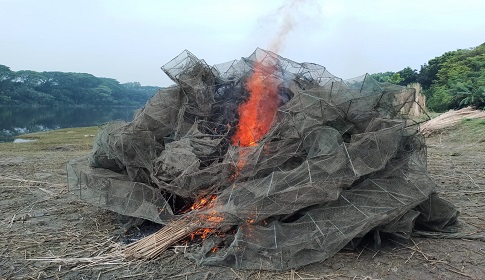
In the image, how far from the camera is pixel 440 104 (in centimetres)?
2328

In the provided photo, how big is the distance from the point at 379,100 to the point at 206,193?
2351 mm

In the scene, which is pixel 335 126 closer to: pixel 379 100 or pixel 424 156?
pixel 379 100

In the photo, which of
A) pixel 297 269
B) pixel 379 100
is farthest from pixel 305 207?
pixel 379 100

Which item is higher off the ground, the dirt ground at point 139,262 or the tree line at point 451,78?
the tree line at point 451,78

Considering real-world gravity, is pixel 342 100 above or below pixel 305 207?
above

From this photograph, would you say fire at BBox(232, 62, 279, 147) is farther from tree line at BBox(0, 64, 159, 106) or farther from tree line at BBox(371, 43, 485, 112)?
tree line at BBox(0, 64, 159, 106)

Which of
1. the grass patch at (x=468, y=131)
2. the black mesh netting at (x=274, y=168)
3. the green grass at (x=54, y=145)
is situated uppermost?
the black mesh netting at (x=274, y=168)

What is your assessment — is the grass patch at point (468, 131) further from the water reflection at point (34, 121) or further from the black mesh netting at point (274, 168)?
the water reflection at point (34, 121)

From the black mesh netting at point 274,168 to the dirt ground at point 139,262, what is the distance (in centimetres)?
22

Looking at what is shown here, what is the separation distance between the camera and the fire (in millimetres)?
5676

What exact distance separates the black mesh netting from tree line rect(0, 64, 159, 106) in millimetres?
75761

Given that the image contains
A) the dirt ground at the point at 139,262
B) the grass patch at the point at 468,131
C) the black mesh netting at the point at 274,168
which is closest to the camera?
the dirt ground at the point at 139,262

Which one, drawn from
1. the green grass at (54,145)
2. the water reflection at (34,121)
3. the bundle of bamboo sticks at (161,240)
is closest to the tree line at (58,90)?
the water reflection at (34,121)

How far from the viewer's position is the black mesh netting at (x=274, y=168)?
13.5 feet
